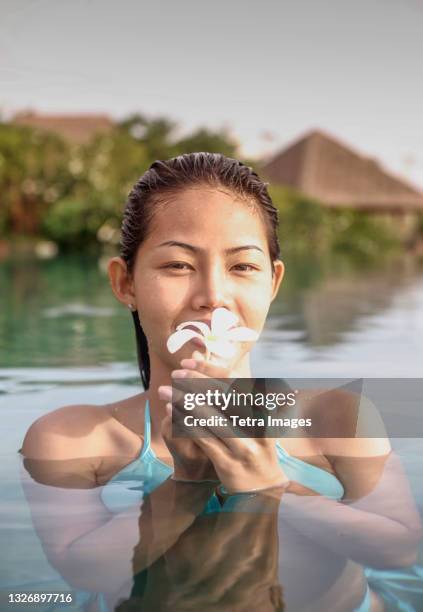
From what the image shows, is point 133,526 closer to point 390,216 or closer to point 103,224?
point 103,224

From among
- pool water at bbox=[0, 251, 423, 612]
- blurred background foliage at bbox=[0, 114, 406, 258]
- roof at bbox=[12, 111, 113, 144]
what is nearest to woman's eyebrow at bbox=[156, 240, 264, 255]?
pool water at bbox=[0, 251, 423, 612]

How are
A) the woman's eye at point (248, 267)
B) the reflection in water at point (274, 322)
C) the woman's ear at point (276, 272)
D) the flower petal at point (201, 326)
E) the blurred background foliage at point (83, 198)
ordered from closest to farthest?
the flower petal at point (201, 326) < the woman's eye at point (248, 267) < the woman's ear at point (276, 272) < the reflection in water at point (274, 322) < the blurred background foliage at point (83, 198)

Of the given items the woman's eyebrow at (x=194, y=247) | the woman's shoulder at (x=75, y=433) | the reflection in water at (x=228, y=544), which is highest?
the woman's eyebrow at (x=194, y=247)

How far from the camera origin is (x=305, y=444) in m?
2.72

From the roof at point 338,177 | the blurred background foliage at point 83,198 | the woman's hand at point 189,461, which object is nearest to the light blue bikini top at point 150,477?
the woman's hand at point 189,461

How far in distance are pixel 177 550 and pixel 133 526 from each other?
0.17 metres

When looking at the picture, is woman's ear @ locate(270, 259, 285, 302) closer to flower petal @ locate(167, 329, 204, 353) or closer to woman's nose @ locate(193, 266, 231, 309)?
woman's nose @ locate(193, 266, 231, 309)

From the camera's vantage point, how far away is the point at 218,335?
2266 millimetres

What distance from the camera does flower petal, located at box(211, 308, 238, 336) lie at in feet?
7.44

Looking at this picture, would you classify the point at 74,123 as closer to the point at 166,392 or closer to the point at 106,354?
the point at 106,354

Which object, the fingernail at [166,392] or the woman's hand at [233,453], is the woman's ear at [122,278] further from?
the fingernail at [166,392]

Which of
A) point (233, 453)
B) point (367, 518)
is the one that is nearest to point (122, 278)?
point (233, 453)

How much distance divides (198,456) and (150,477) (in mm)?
347

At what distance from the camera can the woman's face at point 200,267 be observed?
7.99 ft
